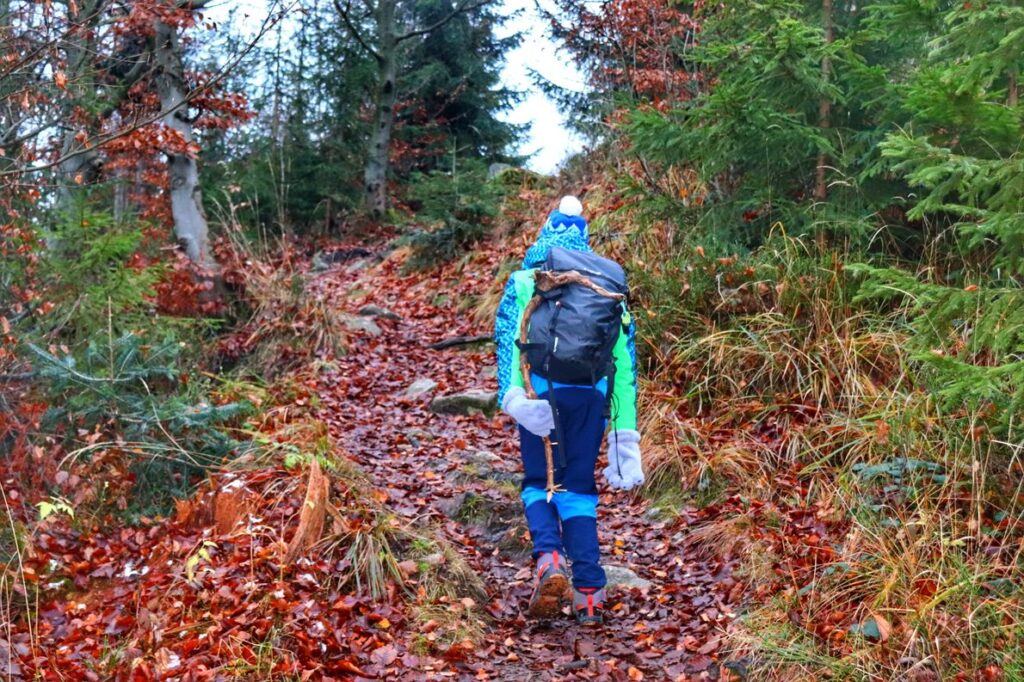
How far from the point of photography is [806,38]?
651cm

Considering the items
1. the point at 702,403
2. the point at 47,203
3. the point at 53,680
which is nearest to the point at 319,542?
the point at 53,680

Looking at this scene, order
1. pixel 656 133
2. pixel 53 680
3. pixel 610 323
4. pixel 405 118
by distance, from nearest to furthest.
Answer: pixel 53 680 → pixel 610 323 → pixel 656 133 → pixel 405 118

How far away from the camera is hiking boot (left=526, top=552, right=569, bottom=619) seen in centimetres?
477

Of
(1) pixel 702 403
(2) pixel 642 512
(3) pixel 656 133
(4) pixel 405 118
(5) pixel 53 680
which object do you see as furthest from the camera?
(4) pixel 405 118

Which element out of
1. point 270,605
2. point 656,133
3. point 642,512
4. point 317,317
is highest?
point 656,133

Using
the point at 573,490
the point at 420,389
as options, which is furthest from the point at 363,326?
the point at 573,490

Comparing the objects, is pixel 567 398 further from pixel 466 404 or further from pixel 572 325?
pixel 466 404

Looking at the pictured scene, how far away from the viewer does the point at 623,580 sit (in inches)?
209

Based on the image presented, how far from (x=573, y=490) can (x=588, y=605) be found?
615 millimetres

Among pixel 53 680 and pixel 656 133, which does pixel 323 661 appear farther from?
pixel 656 133

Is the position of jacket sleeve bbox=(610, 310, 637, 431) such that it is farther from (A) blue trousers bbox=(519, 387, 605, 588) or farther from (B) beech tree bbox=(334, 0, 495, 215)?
(B) beech tree bbox=(334, 0, 495, 215)

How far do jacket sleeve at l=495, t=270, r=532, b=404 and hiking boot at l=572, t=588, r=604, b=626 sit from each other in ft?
3.71

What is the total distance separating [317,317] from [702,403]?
15.5ft

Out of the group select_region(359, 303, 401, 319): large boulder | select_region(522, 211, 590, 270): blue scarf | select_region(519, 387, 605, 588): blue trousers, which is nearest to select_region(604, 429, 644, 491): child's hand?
select_region(519, 387, 605, 588): blue trousers
